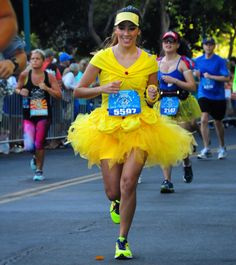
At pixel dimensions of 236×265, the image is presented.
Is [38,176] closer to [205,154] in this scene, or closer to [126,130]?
[205,154]

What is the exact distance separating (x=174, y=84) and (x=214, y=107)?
511 centimetres

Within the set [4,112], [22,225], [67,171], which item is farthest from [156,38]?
[22,225]

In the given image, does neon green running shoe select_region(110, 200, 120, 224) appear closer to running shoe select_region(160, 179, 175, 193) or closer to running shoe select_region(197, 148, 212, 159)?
running shoe select_region(160, 179, 175, 193)

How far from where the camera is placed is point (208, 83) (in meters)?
18.5

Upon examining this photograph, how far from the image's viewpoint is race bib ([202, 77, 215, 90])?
18516 mm

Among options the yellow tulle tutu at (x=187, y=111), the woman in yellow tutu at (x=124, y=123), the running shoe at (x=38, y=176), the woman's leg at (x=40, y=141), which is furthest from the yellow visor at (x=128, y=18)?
the woman's leg at (x=40, y=141)

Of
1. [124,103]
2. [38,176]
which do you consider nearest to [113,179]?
[124,103]

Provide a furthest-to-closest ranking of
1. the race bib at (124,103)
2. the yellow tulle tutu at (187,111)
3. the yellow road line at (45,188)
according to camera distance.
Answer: the yellow tulle tutu at (187,111) → the yellow road line at (45,188) → the race bib at (124,103)

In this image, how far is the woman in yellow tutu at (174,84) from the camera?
13281 millimetres

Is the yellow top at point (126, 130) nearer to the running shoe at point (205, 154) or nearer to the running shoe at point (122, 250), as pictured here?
the running shoe at point (122, 250)

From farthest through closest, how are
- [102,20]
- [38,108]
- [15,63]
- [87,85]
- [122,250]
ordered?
1. [102,20]
2. [38,108]
3. [87,85]
4. [122,250]
5. [15,63]

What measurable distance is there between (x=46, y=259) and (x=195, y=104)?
247 inches

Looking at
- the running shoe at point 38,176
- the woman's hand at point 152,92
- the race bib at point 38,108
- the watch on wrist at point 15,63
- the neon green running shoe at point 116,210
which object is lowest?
the running shoe at point 38,176

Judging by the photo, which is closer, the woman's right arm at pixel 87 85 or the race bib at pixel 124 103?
the race bib at pixel 124 103
